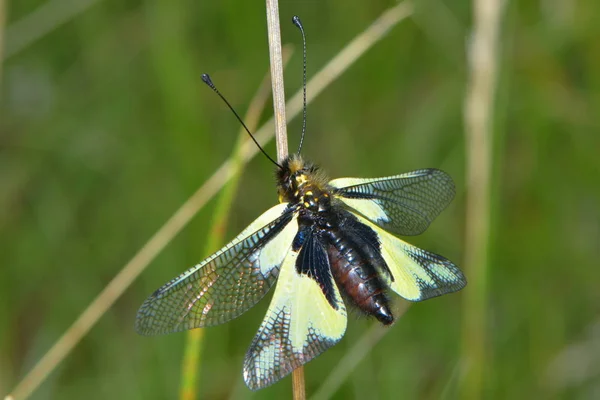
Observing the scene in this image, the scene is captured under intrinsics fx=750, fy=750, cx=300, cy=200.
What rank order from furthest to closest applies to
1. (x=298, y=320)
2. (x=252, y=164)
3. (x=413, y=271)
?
(x=252, y=164), (x=413, y=271), (x=298, y=320)

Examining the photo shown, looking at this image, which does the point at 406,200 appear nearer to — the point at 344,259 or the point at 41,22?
the point at 344,259

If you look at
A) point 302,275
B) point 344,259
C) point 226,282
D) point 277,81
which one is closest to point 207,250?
point 226,282

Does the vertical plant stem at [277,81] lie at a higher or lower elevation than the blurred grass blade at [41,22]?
lower

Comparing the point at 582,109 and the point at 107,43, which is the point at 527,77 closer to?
the point at 582,109

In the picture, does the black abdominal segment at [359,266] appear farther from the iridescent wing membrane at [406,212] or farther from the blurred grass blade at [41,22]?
the blurred grass blade at [41,22]

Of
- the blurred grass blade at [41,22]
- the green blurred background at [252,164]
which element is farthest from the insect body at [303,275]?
the blurred grass blade at [41,22]

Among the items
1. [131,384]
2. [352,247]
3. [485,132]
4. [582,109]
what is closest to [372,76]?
[582,109]

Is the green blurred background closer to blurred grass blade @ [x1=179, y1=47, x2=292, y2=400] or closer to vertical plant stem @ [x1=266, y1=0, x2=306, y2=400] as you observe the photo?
blurred grass blade @ [x1=179, y1=47, x2=292, y2=400]
